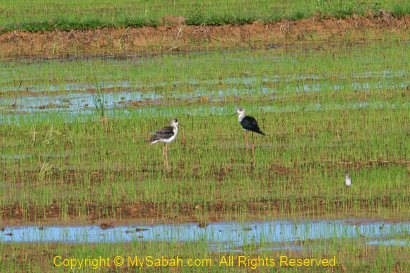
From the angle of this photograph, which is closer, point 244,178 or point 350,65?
point 244,178

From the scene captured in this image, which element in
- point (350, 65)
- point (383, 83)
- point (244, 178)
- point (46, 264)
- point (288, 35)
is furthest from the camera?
point (288, 35)

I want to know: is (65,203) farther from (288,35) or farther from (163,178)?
(288,35)

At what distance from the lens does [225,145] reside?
15.7m

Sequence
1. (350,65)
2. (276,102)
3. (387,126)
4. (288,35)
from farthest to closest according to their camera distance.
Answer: (288,35) < (350,65) < (276,102) < (387,126)

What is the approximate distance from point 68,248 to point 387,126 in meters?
7.31

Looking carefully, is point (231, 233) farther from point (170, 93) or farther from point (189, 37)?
point (189, 37)

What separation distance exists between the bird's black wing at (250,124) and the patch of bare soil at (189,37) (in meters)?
12.3

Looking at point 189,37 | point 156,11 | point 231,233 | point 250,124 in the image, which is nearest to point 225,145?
point 250,124

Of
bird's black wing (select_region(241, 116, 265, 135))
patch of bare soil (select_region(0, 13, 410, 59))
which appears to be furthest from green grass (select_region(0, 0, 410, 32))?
bird's black wing (select_region(241, 116, 265, 135))

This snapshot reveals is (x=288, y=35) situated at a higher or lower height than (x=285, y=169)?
higher

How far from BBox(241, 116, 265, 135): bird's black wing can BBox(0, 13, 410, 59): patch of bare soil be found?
12.3 m

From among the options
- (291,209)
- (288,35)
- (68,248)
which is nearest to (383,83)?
(288,35)

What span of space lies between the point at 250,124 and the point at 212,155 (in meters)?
0.79

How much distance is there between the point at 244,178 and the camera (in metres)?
13.4
